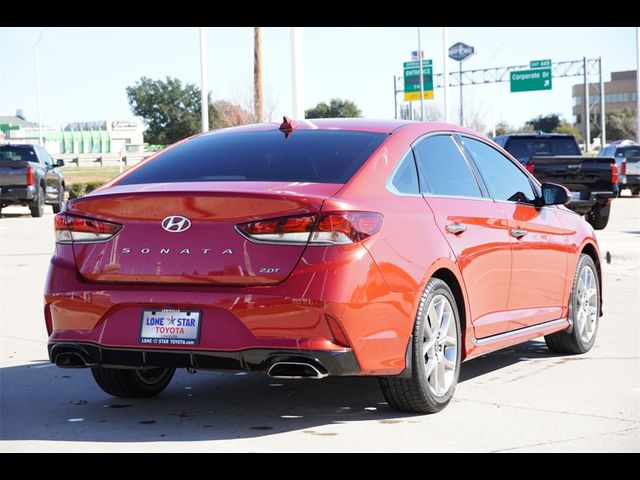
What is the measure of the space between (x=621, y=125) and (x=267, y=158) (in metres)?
122

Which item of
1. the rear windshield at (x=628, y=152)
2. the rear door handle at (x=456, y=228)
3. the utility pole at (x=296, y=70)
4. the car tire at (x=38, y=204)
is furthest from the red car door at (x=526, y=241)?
the rear windshield at (x=628, y=152)

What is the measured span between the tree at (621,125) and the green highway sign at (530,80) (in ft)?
125

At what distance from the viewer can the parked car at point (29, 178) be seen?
29.6 metres

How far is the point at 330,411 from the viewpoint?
666cm

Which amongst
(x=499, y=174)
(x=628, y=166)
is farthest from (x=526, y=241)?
(x=628, y=166)

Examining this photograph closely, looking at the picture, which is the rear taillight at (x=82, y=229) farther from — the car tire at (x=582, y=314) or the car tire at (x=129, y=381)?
the car tire at (x=582, y=314)

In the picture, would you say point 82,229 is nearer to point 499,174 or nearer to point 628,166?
point 499,174

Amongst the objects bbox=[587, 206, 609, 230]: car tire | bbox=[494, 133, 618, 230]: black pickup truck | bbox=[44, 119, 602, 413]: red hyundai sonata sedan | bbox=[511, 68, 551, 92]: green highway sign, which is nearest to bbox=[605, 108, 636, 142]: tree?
bbox=[511, 68, 551, 92]: green highway sign

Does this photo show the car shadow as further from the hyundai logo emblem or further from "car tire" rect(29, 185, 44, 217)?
"car tire" rect(29, 185, 44, 217)

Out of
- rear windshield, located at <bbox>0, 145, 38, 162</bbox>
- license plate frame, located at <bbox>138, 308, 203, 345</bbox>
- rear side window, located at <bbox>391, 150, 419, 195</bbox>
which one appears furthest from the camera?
rear windshield, located at <bbox>0, 145, 38, 162</bbox>

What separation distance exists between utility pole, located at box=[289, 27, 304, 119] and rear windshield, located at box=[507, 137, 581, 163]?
254 inches

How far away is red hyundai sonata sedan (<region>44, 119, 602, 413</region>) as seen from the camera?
576 cm

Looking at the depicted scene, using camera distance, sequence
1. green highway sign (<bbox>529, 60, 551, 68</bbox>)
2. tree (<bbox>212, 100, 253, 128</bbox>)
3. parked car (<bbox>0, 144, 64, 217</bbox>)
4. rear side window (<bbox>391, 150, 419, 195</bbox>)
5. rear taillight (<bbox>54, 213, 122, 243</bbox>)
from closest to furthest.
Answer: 1. rear taillight (<bbox>54, 213, 122, 243</bbox>)
2. rear side window (<bbox>391, 150, 419, 195</bbox>)
3. parked car (<bbox>0, 144, 64, 217</bbox>)
4. tree (<bbox>212, 100, 253, 128</bbox>)
5. green highway sign (<bbox>529, 60, 551, 68</bbox>)
